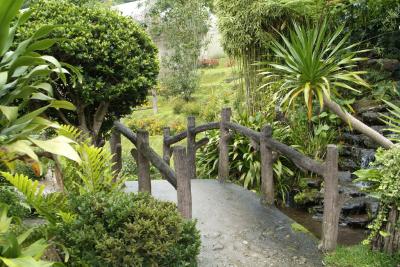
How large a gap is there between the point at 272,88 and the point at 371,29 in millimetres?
2187

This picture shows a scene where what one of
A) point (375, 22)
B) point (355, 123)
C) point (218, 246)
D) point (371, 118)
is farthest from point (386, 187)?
point (375, 22)

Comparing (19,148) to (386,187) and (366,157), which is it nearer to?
(386,187)

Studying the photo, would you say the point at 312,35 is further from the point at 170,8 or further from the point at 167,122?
the point at 170,8

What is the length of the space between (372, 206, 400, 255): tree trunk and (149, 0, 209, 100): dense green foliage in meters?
11.5

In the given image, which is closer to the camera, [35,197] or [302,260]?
[35,197]

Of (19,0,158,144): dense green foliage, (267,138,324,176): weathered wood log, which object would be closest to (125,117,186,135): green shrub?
(267,138,324,176): weathered wood log

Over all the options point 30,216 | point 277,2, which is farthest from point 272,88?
point 30,216

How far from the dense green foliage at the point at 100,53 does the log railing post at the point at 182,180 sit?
95 centimetres

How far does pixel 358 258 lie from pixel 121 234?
2.09 metres

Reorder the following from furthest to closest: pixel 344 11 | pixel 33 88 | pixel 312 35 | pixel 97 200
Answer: pixel 344 11
pixel 312 35
pixel 97 200
pixel 33 88

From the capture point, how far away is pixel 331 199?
12.2ft

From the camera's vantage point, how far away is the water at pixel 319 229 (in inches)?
190

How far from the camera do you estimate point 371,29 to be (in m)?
7.83

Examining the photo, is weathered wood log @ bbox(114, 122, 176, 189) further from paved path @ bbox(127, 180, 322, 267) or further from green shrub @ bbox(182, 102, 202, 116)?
green shrub @ bbox(182, 102, 202, 116)
